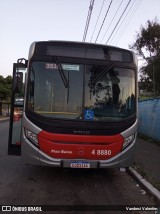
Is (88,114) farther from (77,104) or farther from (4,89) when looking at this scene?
(4,89)

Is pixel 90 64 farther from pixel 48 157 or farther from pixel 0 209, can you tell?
pixel 0 209

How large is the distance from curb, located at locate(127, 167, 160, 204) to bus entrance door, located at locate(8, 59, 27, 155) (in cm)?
295

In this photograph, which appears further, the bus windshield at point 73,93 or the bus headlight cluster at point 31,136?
the bus windshield at point 73,93

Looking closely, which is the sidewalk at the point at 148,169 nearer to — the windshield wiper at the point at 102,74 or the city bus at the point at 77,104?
the city bus at the point at 77,104

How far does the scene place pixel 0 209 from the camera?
19.6 ft

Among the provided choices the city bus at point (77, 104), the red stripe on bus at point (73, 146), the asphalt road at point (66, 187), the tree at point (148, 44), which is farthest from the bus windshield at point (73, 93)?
the tree at point (148, 44)

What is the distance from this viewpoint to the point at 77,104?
805 cm

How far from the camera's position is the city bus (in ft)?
25.7

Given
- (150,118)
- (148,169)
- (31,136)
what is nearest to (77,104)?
(31,136)

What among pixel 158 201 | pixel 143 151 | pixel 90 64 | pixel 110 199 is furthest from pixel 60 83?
pixel 143 151

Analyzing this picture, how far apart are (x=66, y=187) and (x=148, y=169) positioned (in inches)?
113

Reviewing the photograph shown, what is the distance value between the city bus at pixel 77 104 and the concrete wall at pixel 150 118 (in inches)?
347

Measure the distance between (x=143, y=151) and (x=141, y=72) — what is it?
30.6 m

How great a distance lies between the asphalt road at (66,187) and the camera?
6.75m
